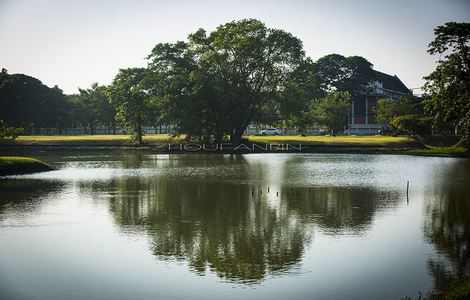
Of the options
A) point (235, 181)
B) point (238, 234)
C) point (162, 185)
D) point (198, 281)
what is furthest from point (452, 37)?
point (198, 281)

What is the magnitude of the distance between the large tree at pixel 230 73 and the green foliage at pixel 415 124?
22569 millimetres

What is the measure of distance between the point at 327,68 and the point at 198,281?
141987mm

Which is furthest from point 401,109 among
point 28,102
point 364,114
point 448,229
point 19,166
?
point 448,229

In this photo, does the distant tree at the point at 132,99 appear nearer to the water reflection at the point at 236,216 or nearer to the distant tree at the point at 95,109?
the distant tree at the point at 95,109

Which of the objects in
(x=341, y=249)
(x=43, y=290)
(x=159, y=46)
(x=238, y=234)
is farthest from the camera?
(x=159, y=46)

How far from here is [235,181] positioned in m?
45.6

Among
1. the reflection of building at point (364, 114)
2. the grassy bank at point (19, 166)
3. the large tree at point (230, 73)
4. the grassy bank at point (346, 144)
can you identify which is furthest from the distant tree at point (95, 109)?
the grassy bank at point (19, 166)

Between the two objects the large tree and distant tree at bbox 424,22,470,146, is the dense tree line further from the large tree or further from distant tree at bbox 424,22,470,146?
distant tree at bbox 424,22,470,146

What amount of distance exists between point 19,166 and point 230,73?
50.1 meters

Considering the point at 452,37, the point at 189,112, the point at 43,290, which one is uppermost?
the point at 452,37

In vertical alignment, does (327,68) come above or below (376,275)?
above

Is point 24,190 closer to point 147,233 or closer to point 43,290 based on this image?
point 147,233

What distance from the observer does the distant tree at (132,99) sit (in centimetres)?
10981

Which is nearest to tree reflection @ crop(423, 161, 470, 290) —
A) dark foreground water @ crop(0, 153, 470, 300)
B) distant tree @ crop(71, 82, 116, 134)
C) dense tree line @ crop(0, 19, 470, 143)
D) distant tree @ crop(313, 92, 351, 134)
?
dark foreground water @ crop(0, 153, 470, 300)
